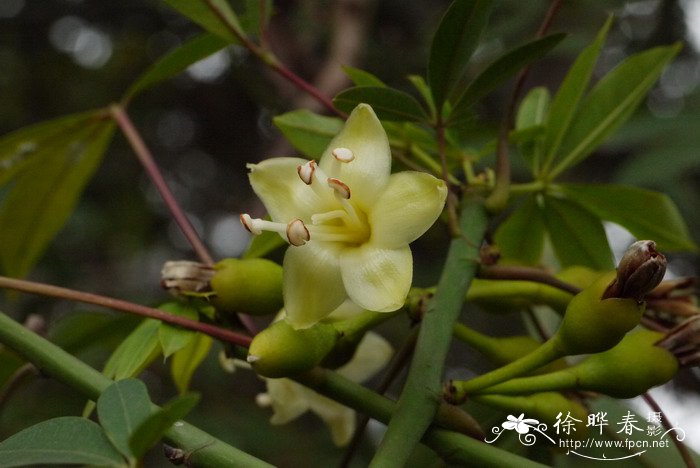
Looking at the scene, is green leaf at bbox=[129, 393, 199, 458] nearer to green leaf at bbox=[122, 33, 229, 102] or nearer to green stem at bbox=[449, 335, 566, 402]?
green stem at bbox=[449, 335, 566, 402]

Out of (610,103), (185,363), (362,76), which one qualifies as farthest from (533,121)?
(185,363)

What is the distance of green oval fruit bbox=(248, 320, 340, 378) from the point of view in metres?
0.56

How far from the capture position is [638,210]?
857 millimetres

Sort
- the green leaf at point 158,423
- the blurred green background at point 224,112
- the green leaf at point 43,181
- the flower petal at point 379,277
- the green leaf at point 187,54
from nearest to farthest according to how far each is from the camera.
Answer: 1. the green leaf at point 158,423
2. the flower petal at point 379,277
3. the green leaf at point 187,54
4. the green leaf at point 43,181
5. the blurred green background at point 224,112

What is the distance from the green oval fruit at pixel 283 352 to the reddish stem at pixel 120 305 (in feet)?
0.14

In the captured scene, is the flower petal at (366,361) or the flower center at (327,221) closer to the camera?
the flower center at (327,221)

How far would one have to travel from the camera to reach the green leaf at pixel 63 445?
50 cm

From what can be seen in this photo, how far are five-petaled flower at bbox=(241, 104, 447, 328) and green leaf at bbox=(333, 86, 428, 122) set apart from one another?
0.17 ft

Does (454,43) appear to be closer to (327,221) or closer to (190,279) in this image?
(327,221)

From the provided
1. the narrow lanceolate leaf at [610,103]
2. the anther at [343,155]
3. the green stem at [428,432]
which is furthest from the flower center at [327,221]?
the narrow lanceolate leaf at [610,103]

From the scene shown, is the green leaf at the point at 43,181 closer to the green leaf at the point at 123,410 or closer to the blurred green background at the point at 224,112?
the green leaf at the point at 123,410

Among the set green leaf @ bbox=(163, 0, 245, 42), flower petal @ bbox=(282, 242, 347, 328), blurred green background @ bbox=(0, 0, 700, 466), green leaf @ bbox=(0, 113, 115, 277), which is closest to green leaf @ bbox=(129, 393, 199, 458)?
flower petal @ bbox=(282, 242, 347, 328)

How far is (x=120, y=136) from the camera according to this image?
2746 mm

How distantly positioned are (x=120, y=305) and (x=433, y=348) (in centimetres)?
23
